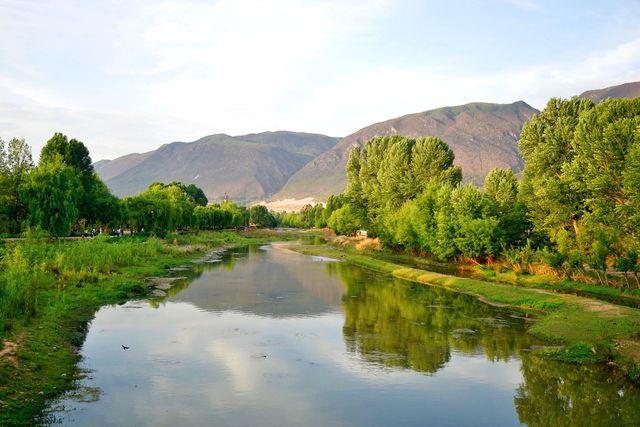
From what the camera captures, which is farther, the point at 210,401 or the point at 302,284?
the point at 302,284

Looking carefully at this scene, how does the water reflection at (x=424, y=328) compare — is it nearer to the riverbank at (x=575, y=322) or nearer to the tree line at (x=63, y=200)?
the riverbank at (x=575, y=322)

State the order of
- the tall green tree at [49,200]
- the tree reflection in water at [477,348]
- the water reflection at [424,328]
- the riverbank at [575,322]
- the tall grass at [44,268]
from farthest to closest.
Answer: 1. the tall green tree at [49,200]
2. the tall grass at [44,268]
3. the water reflection at [424,328]
4. the riverbank at [575,322]
5. the tree reflection in water at [477,348]

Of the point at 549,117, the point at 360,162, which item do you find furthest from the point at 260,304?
the point at 360,162

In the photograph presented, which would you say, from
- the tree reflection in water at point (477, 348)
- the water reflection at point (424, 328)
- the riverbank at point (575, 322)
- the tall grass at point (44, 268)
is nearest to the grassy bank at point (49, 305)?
the tall grass at point (44, 268)

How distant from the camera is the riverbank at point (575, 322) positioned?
93.4 feet

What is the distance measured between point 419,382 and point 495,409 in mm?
3982

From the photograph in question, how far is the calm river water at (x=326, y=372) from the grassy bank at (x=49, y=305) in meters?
1.24

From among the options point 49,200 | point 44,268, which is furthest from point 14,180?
point 44,268

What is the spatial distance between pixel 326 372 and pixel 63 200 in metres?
58.6

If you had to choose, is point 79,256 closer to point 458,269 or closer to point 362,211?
point 458,269

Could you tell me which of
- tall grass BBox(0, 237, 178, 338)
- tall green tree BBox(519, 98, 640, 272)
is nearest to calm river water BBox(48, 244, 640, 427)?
tall grass BBox(0, 237, 178, 338)

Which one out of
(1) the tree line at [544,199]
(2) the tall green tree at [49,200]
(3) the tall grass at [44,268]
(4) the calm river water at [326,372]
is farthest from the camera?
(2) the tall green tree at [49,200]

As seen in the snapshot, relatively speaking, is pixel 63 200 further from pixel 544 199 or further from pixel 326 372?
pixel 544 199

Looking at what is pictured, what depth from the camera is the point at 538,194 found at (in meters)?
60.9
